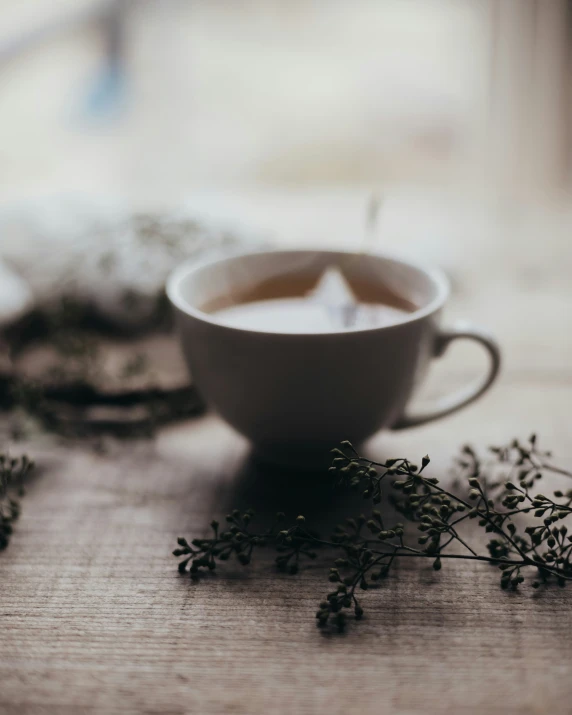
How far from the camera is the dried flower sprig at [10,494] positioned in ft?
1.91

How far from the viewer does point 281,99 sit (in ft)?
10.7

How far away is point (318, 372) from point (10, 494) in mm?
298

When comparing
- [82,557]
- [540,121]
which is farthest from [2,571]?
[540,121]

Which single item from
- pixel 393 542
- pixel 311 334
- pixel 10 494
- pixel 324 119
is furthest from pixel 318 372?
pixel 324 119

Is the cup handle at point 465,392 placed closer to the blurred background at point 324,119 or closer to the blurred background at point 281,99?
the blurred background at point 324,119

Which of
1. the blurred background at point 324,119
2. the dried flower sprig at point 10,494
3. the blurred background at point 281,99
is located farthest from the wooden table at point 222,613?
the blurred background at point 281,99

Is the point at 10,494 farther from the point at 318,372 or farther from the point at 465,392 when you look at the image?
the point at 465,392

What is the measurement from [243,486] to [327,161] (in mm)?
2788

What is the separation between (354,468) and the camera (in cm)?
50

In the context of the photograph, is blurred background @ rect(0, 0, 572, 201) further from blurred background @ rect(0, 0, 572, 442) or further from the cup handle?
the cup handle

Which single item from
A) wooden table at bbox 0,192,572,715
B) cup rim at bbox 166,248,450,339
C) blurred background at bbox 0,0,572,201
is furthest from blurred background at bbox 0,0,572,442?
wooden table at bbox 0,192,572,715

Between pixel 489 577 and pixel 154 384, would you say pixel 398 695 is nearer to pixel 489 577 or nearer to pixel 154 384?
pixel 489 577

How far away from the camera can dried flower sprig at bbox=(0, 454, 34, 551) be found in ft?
1.91

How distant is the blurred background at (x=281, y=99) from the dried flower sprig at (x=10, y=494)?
6.61 feet
